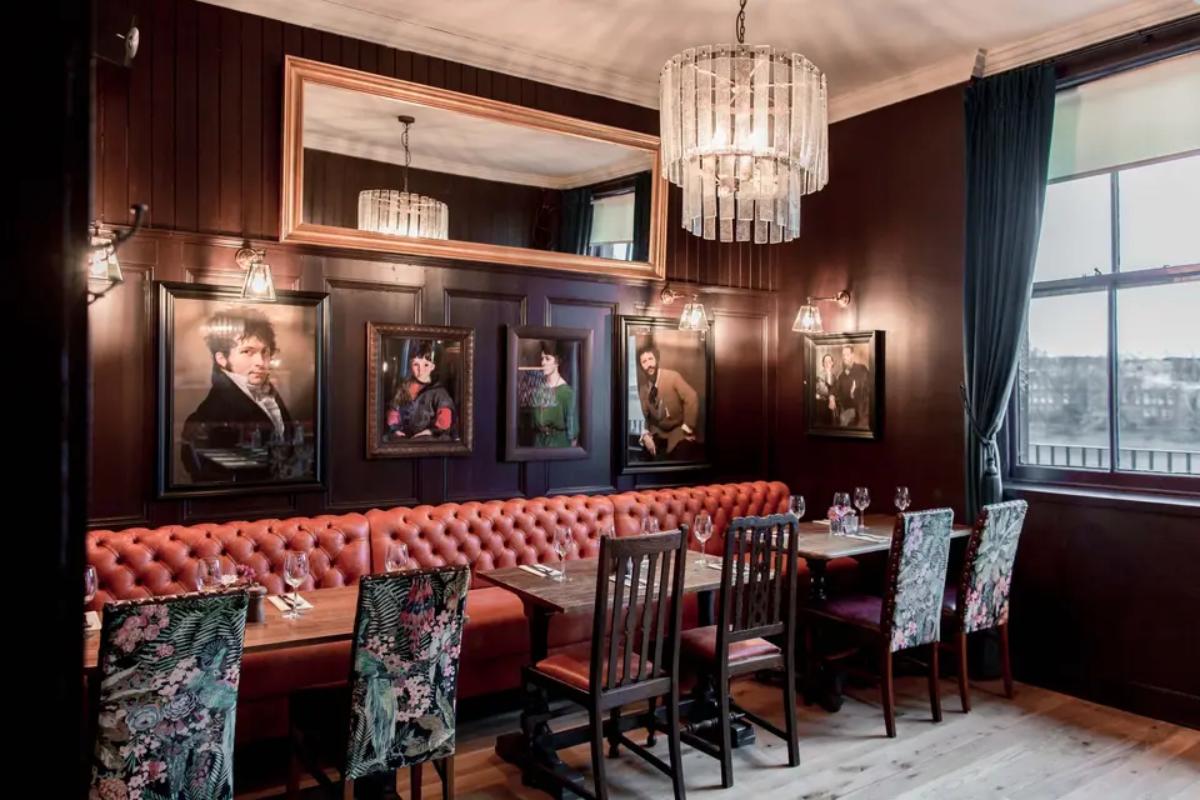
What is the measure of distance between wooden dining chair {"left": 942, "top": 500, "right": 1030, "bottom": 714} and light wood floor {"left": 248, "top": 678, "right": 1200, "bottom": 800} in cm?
36

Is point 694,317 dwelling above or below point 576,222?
below

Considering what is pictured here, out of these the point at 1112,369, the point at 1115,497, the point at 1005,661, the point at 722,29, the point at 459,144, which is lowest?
the point at 1005,661

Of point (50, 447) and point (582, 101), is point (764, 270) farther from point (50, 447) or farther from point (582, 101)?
point (50, 447)

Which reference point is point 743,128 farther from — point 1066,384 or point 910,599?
point 1066,384

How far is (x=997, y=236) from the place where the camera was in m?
5.20

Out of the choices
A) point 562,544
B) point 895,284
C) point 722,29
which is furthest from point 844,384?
point 562,544

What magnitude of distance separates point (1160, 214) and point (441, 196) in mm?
4055

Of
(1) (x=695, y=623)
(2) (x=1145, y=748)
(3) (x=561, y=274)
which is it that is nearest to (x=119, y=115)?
(3) (x=561, y=274)

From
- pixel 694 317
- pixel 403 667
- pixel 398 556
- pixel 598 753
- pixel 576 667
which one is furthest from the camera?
pixel 694 317

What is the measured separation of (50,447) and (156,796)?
2386mm

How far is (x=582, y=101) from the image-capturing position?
5.75 m

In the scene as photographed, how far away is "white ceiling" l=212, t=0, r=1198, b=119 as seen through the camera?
4.65 metres

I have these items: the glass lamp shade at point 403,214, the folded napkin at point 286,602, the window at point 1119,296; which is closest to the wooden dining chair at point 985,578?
the window at point 1119,296

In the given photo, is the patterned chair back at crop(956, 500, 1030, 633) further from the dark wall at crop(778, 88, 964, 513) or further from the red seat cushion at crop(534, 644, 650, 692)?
the red seat cushion at crop(534, 644, 650, 692)
